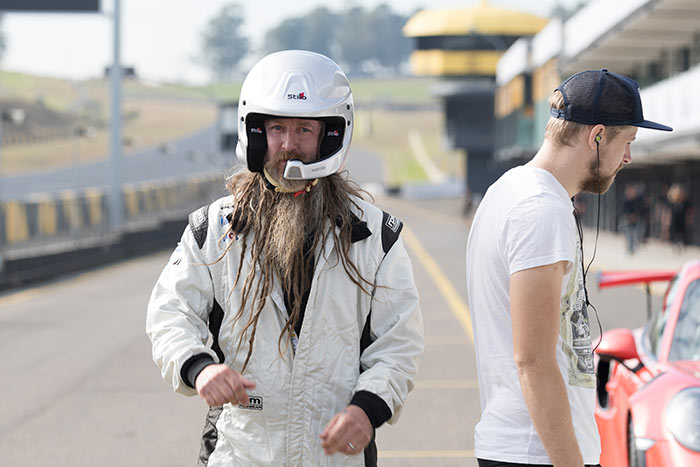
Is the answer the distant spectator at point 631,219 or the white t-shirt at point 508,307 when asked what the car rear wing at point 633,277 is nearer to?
the white t-shirt at point 508,307

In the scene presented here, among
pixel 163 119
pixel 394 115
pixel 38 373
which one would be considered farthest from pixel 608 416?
pixel 394 115

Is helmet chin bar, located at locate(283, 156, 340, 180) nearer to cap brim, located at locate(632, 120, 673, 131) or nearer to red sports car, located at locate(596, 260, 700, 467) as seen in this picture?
cap brim, located at locate(632, 120, 673, 131)

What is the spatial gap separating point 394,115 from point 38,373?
148682mm

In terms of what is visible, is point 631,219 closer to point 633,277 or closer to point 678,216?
point 678,216

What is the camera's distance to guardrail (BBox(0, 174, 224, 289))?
21719 millimetres

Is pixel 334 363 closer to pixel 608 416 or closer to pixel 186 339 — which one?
pixel 186 339

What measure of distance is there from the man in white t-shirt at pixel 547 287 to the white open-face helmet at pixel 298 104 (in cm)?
48

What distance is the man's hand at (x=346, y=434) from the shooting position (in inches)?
107

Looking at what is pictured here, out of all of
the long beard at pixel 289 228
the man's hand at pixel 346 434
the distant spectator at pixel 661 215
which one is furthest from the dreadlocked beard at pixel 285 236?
the distant spectator at pixel 661 215

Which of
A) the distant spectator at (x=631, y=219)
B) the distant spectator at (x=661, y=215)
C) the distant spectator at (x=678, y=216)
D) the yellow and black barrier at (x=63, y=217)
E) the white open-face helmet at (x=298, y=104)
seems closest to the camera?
the white open-face helmet at (x=298, y=104)

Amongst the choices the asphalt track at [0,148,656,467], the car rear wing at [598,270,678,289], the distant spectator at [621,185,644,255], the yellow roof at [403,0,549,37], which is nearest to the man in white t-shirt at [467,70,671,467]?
the car rear wing at [598,270,678,289]

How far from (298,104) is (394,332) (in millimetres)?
677

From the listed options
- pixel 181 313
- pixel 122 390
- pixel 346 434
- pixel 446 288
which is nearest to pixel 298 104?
pixel 181 313

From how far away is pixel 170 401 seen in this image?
29.2ft
